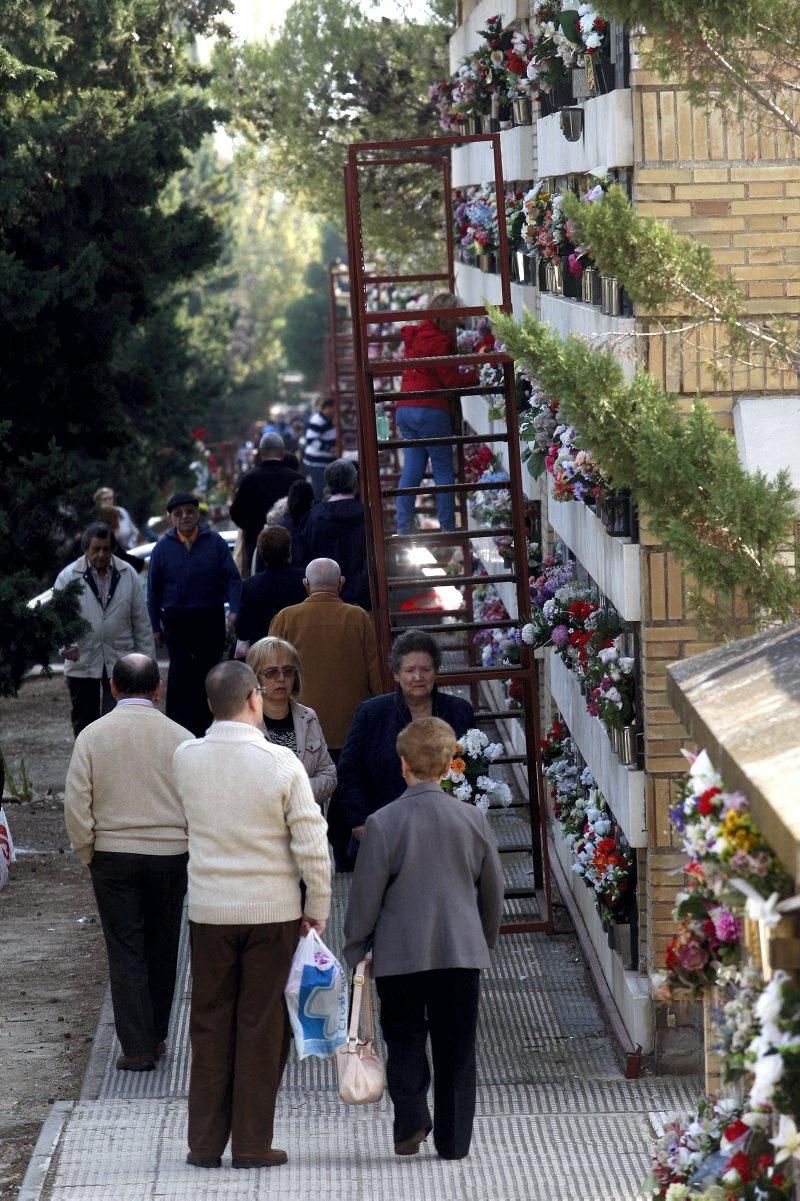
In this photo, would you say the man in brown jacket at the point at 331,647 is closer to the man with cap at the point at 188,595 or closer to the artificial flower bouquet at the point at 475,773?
the artificial flower bouquet at the point at 475,773

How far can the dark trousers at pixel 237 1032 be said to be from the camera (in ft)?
22.1

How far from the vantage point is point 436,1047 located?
22.5 ft

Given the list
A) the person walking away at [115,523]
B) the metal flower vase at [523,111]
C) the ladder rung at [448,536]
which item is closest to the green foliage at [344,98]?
the metal flower vase at [523,111]

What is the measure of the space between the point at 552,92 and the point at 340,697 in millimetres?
3561

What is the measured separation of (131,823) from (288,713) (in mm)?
941

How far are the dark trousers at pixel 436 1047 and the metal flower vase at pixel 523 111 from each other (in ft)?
24.5

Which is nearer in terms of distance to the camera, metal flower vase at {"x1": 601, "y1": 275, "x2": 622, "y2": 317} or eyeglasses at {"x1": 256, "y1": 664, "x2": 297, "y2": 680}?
eyeglasses at {"x1": 256, "y1": 664, "x2": 297, "y2": 680}

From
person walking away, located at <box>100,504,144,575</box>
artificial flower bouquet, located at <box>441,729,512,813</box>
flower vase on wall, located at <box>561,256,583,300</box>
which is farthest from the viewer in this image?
person walking away, located at <box>100,504,144,575</box>

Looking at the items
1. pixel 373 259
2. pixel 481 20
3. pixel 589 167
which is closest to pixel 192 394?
pixel 373 259

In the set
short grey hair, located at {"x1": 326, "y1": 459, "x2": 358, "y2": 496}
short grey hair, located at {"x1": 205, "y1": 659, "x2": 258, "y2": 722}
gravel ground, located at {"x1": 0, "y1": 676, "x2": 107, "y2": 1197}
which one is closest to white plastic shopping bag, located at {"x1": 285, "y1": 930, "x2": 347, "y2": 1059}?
short grey hair, located at {"x1": 205, "y1": 659, "x2": 258, "y2": 722}

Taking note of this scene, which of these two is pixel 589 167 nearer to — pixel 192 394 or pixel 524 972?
pixel 524 972

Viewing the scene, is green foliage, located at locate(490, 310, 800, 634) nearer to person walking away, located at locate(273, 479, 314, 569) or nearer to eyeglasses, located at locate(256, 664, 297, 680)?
eyeglasses, located at locate(256, 664, 297, 680)

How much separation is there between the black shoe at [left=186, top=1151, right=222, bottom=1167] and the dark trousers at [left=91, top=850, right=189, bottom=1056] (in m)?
1.23

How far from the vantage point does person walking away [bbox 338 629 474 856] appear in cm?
817
